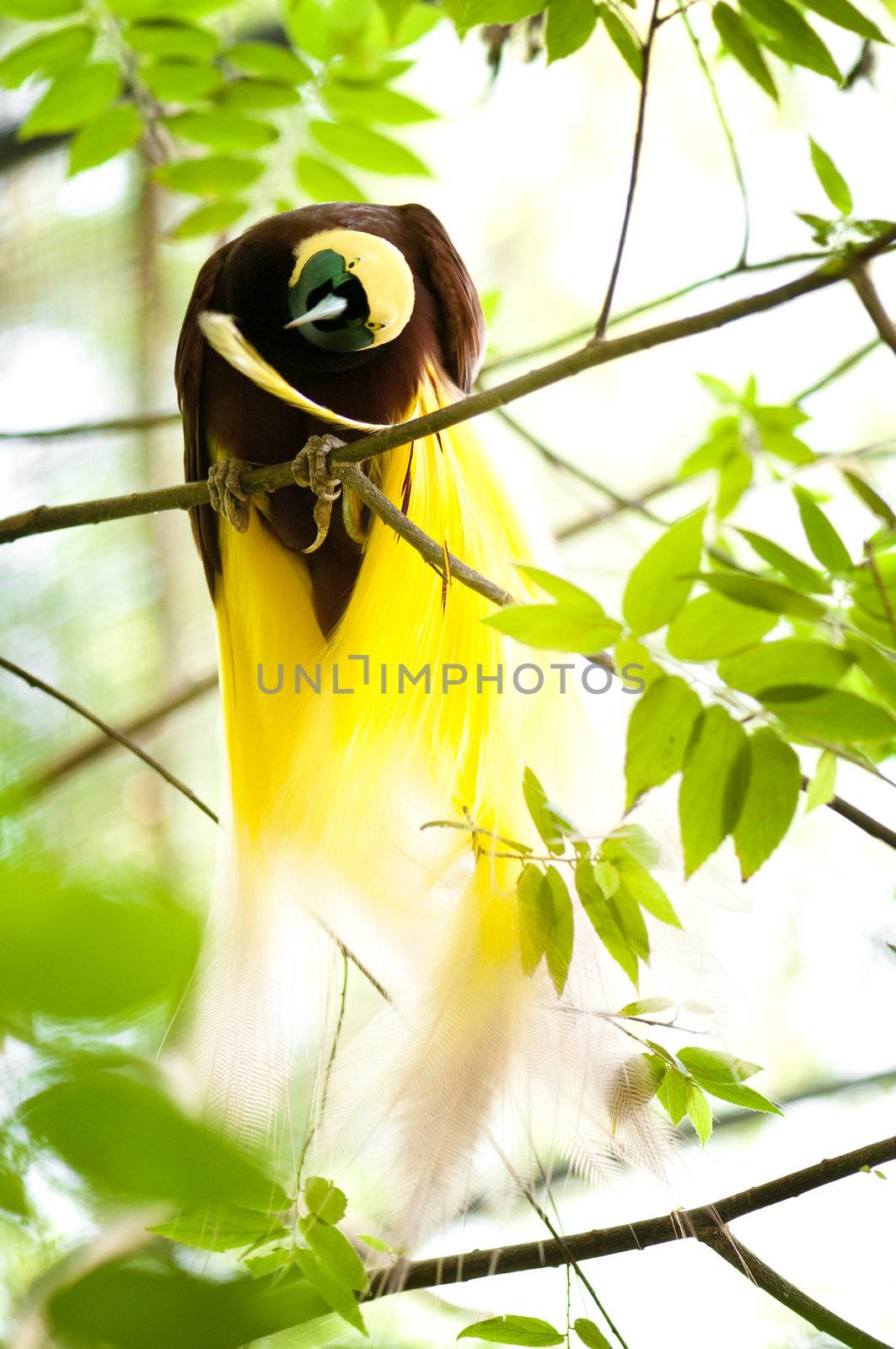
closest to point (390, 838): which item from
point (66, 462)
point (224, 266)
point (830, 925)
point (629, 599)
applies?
point (830, 925)

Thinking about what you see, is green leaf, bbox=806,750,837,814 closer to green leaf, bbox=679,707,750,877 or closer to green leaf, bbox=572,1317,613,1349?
green leaf, bbox=679,707,750,877

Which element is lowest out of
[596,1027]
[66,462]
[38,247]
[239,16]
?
[596,1027]

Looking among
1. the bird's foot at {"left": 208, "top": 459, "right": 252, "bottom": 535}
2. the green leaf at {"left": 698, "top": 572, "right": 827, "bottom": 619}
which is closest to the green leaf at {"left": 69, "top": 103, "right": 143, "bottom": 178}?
the bird's foot at {"left": 208, "top": 459, "right": 252, "bottom": 535}

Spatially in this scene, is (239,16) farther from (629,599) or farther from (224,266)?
(629,599)

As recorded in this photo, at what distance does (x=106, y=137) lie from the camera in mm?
1457

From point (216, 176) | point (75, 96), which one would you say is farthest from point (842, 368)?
point (75, 96)

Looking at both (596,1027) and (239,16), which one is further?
(239,16)

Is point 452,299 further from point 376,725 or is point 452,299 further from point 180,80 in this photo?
point 376,725

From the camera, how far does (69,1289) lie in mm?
367

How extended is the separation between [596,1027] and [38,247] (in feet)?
6.68

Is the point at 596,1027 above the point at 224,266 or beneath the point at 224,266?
beneath

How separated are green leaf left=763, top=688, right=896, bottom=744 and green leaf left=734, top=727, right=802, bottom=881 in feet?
0.09

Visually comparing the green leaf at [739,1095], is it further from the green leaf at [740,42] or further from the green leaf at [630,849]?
the green leaf at [740,42]

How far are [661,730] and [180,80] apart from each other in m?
1.14
